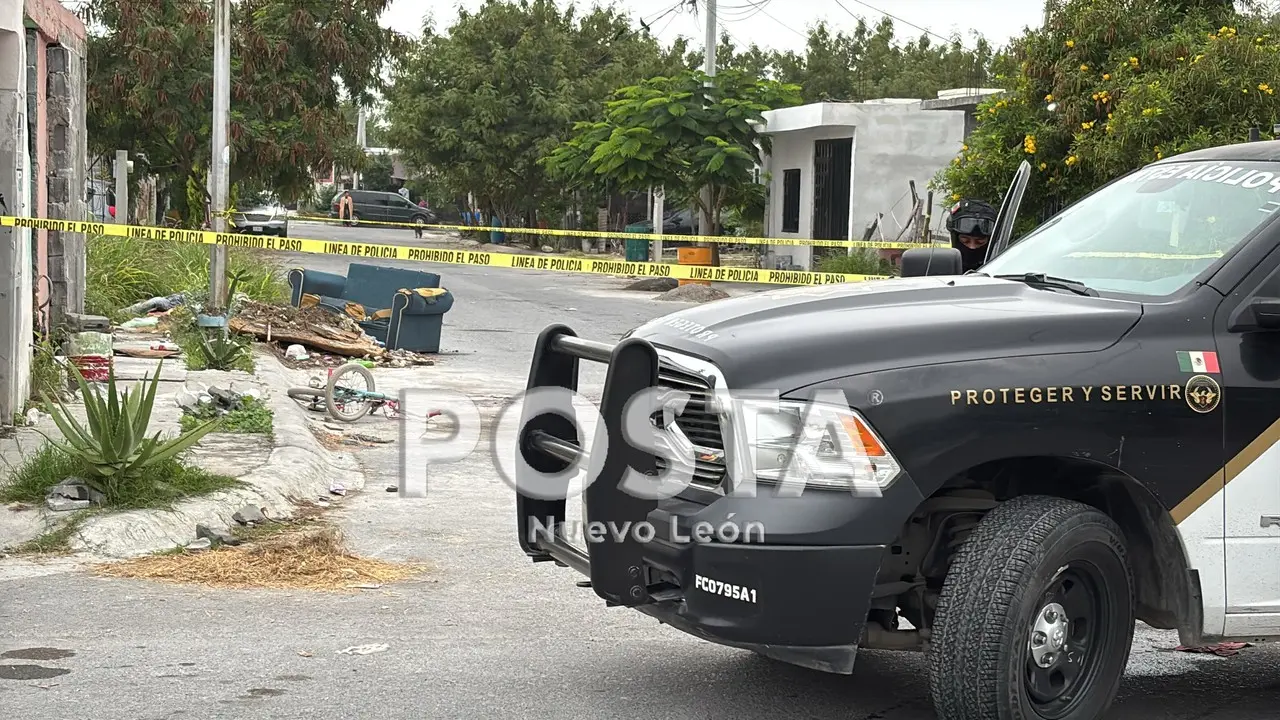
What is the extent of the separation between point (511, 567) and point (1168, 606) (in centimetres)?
339

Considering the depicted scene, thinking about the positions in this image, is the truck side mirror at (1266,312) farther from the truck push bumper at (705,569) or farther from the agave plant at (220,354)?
the agave plant at (220,354)

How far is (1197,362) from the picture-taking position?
Result: 4602 millimetres

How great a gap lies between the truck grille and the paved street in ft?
3.31

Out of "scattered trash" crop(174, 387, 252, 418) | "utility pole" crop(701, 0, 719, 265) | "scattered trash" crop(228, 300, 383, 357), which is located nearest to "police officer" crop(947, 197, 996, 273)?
"scattered trash" crop(174, 387, 252, 418)

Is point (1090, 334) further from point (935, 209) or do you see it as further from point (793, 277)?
point (935, 209)

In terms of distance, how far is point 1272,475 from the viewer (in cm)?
471

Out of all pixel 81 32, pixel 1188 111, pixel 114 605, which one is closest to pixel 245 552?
pixel 114 605

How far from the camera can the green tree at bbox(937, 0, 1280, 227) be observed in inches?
640

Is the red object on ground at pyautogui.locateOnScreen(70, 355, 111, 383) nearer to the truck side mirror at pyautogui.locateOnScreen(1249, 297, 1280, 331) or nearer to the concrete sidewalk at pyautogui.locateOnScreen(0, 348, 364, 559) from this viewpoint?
the concrete sidewalk at pyautogui.locateOnScreen(0, 348, 364, 559)

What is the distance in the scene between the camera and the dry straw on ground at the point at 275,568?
22.3 feet

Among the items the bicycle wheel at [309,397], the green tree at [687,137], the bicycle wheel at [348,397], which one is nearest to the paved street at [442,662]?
the bicycle wheel at [348,397]

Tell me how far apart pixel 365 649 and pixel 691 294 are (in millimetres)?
23163

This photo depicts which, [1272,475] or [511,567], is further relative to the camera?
[511,567]

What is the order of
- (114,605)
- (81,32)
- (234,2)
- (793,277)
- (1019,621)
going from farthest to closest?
(234,2) → (81,32) → (793,277) → (114,605) → (1019,621)
